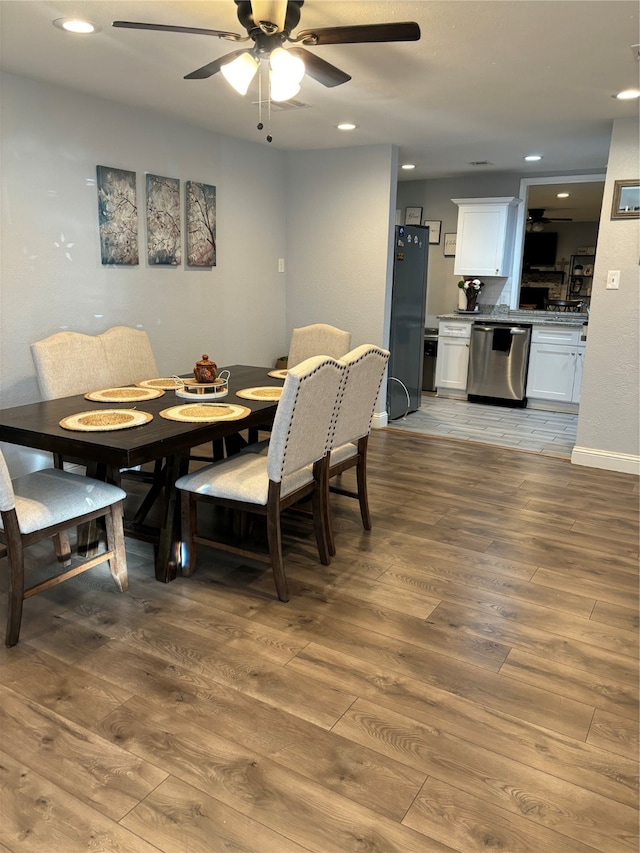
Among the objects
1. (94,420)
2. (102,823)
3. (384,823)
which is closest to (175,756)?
(102,823)

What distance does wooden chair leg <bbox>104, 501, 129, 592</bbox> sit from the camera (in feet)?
8.25

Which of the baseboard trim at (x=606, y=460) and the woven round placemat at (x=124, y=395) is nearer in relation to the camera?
the woven round placemat at (x=124, y=395)

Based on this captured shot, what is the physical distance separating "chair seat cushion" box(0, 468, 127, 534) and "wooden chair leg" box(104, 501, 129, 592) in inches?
3.4

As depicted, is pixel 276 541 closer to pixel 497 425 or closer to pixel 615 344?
pixel 615 344

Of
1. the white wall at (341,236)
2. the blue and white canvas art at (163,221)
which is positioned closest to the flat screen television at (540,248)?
the white wall at (341,236)

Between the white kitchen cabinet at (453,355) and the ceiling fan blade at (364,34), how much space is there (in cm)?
472

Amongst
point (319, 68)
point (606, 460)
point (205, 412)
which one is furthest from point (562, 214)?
point (205, 412)

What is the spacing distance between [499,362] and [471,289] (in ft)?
3.17

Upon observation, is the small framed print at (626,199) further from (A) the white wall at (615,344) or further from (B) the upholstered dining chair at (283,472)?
(B) the upholstered dining chair at (283,472)

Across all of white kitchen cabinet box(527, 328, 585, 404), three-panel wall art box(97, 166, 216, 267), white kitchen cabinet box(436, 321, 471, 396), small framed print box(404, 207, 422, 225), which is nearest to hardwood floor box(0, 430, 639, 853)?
three-panel wall art box(97, 166, 216, 267)

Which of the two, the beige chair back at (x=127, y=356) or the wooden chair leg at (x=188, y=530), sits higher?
the beige chair back at (x=127, y=356)

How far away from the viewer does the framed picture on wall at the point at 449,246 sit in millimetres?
7168

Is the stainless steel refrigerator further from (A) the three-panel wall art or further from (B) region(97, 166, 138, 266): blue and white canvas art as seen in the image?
(B) region(97, 166, 138, 266): blue and white canvas art

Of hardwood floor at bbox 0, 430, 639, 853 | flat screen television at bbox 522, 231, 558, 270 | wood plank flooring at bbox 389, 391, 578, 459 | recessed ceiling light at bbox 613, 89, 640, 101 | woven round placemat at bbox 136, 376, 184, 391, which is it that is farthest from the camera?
flat screen television at bbox 522, 231, 558, 270
